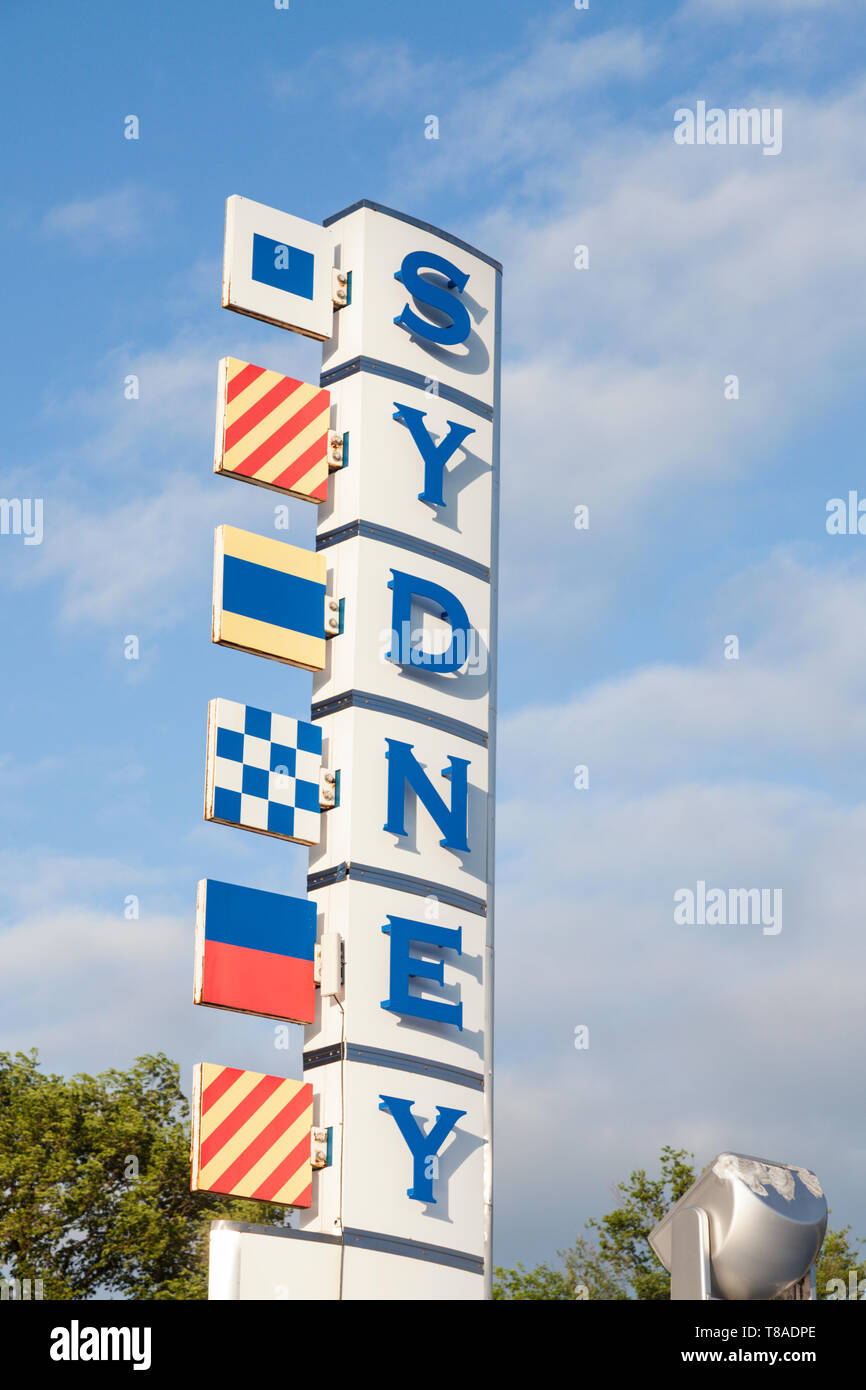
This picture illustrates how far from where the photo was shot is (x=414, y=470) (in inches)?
666

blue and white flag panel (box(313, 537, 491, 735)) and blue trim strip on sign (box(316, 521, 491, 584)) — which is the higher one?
blue trim strip on sign (box(316, 521, 491, 584))

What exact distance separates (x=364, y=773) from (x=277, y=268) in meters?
4.88

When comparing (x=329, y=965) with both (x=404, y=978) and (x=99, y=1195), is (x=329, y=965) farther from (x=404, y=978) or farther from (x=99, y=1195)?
(x=99, y=1195)

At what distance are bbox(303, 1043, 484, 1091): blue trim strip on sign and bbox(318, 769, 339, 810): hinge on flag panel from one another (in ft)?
6.81

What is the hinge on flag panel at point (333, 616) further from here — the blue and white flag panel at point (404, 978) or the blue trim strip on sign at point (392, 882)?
the blue and white flag panel at point (404, 978)

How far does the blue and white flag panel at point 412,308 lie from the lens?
55.9ft

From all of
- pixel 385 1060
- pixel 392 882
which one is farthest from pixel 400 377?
pixel 385 1060

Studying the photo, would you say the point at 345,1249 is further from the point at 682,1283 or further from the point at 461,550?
the point at 461,550

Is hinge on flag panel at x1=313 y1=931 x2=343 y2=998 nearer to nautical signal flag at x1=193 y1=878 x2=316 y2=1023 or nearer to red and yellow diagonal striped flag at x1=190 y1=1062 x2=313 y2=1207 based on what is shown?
nautical signal flag at x1=193 y1=878 x2=316 y2=1023

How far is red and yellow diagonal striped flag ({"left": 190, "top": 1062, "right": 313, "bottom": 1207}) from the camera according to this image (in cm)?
1412

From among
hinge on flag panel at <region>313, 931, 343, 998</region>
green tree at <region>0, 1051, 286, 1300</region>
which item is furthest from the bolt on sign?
green tree at <region>0, 1051, 286, 1300</region>
